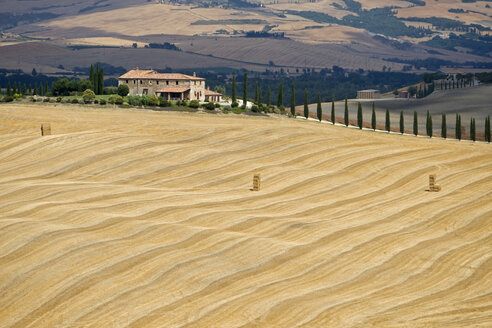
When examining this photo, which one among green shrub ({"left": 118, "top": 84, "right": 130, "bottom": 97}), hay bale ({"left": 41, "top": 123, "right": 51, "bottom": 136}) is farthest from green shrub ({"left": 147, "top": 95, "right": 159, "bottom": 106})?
hay bale ({"left": 41, "top": 123, "right": 51, "bottom": 136})

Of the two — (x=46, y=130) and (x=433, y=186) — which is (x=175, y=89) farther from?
(x=433, y=186)

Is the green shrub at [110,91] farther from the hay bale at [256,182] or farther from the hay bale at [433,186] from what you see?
the hay bale at [433,186]

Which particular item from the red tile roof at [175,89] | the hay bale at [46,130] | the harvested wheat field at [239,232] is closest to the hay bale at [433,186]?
the harvested wheat field at [239,232]

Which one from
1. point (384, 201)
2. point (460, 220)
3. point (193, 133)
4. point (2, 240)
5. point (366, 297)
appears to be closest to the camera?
point (366, 297)

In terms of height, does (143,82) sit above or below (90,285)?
above

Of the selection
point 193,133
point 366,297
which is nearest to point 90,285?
point 366,297

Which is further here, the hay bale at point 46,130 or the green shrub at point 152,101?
the green shrub at point 152,101

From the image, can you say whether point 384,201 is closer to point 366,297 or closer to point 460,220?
point 460,220
